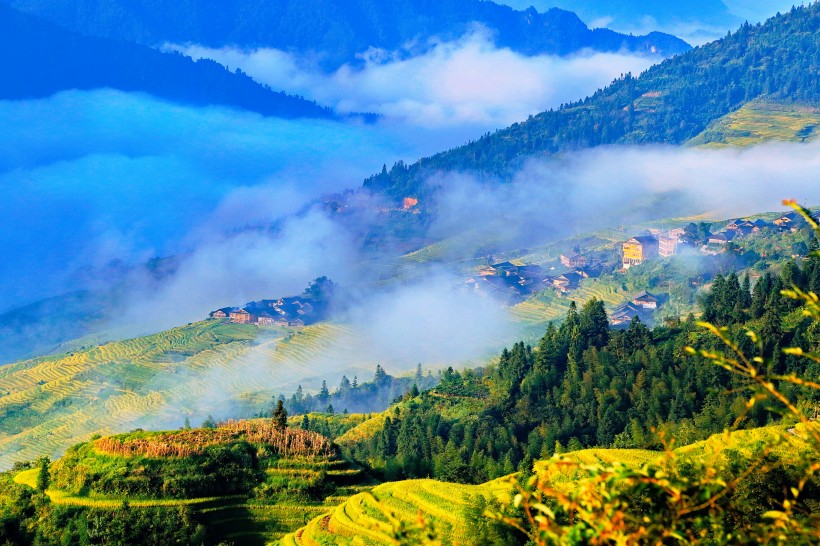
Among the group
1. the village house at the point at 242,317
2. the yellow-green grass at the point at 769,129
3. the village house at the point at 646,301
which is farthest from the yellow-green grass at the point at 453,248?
the village house at the point at 646,301

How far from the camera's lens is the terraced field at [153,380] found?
296 ft

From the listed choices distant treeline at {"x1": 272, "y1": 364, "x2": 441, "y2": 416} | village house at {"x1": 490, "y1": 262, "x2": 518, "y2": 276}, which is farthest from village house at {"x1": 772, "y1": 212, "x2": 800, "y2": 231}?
distant treeline at {"x1": 272, "y1": 364, "x2": 441, "y2": 416}

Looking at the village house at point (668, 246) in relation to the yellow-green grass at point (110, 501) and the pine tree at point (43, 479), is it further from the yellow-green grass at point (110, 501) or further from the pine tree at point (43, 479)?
the pine tree at point (43, 479)

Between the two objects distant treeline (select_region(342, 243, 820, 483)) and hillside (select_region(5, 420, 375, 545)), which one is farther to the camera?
distant treeline (select_region(342, 243, 820, 483))

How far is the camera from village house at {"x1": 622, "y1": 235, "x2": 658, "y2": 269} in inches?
4963

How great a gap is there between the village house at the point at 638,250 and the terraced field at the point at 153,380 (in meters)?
36.8

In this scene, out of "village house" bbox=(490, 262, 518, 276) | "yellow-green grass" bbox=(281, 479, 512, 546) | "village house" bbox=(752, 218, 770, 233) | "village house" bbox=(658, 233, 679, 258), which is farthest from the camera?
"village house" bbox=(490, 262, 518, 276)

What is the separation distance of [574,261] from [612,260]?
6.15 metres

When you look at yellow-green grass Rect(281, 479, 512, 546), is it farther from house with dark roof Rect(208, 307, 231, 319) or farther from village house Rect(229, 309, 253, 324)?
house with dark roof Rect(208, 307, 231, 319)

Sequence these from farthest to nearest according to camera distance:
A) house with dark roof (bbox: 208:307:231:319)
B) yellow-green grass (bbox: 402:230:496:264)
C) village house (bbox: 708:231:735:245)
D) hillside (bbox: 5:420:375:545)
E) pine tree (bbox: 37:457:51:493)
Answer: yellow-green grass (bbox: 402:230:496:264)
house with dark roof (bbox: 208:307:231:319)
village house (bbox: 708:231:735:245)
pine tree (bbox: 37:457:51:493)
hillside (bbox: 5:420:375:545)

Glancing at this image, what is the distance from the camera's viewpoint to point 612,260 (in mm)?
132000

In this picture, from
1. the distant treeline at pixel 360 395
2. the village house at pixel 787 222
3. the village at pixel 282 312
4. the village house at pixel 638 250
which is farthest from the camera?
the village at pixel 282 312

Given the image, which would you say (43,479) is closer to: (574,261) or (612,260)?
(612,260)

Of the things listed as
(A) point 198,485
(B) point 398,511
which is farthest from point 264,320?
(B) point 398,511
